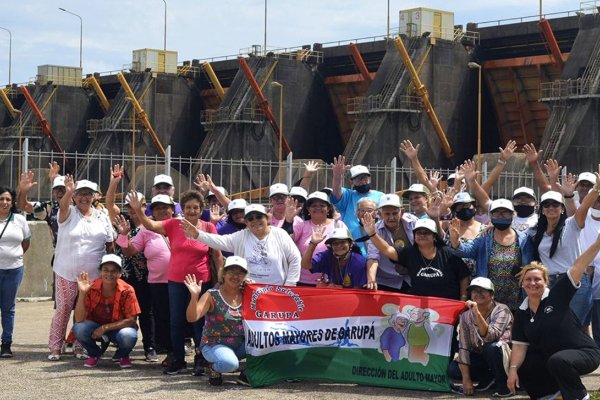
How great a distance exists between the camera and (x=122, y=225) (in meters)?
11.0

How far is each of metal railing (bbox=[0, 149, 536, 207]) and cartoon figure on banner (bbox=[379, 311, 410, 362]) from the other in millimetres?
13439

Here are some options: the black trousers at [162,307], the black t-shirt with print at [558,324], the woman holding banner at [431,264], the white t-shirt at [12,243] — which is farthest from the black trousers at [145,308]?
the black t-shirt with print at [558,324]

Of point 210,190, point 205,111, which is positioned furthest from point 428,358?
point 205,111

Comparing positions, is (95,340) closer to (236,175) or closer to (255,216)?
(255,216)

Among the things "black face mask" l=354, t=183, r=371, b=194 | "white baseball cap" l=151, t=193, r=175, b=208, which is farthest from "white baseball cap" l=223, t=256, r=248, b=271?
→ "black face mask" l=354, t=183, r=371, b=194

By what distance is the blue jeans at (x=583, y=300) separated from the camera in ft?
31.1

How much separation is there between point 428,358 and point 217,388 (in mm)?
1823

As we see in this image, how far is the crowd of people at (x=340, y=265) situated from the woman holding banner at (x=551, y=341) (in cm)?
1

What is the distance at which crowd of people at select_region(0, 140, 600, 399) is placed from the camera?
8.66 m

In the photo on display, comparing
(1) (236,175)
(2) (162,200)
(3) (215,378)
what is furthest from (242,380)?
(1) (236,175)

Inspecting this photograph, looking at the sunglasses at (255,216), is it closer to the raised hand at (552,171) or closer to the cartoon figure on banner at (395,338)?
the cartoon figure on banner at (395,338)

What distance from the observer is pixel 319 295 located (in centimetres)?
990

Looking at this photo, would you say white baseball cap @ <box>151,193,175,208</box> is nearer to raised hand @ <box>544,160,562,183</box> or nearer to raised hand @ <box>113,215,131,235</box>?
raised hand @ <box>113,215,131,235</box>

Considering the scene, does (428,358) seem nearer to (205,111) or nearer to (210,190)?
(210,190)
